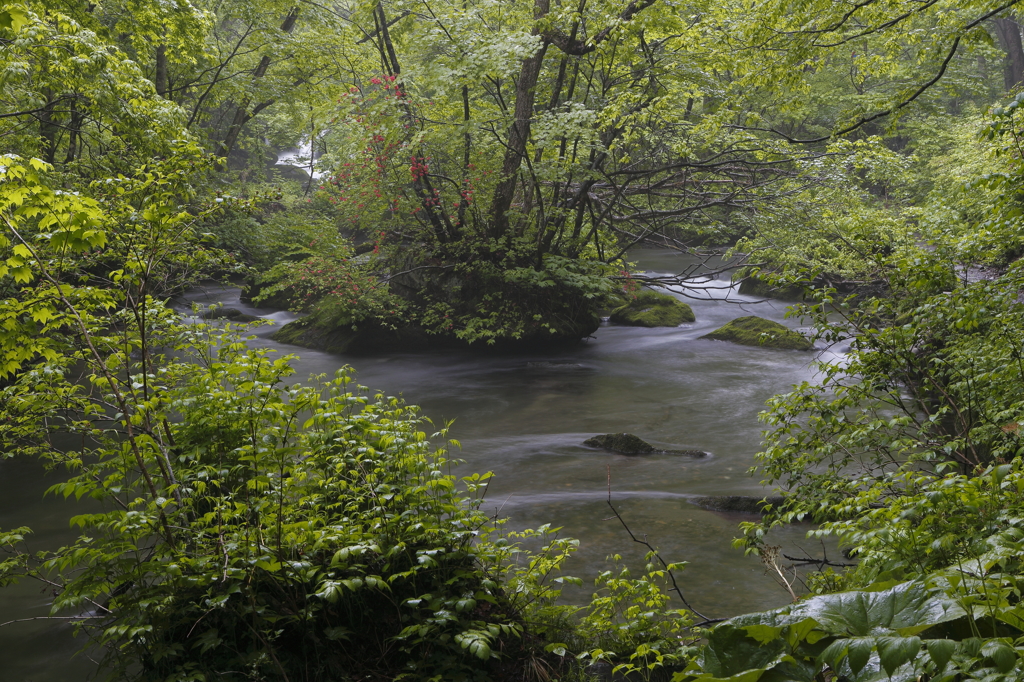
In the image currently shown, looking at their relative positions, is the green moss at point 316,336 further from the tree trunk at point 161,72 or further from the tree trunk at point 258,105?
the tree trunk at point 161,72

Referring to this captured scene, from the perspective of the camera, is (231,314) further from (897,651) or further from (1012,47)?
(1012,47)

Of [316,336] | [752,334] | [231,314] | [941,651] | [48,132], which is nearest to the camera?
[941,651]

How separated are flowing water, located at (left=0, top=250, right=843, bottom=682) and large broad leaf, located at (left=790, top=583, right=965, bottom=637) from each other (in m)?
3.56

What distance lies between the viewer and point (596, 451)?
9617 millimetres

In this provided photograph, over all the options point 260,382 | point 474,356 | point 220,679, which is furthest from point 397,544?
point 474,356

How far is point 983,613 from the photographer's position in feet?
5.15

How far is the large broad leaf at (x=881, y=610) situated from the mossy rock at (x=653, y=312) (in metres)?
17.5

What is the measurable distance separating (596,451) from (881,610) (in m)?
8.06

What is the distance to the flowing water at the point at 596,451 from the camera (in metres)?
5.65

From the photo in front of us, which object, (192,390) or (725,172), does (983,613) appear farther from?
(725,172)

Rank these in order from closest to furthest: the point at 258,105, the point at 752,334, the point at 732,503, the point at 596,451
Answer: the point at 732,503 < the point at 596,451 < the point at 752,334 < the point at 258,105

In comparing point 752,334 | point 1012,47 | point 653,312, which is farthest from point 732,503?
point 1012,47

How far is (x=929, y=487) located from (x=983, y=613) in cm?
163

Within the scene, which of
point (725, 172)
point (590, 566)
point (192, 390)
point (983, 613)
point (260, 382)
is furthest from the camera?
point (725, 172)
